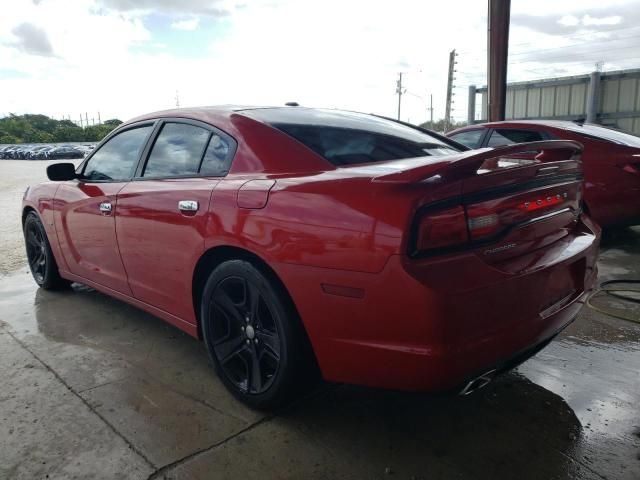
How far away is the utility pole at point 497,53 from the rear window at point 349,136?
6646 millimetres

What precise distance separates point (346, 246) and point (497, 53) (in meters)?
8.29

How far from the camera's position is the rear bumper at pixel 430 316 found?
1.81 meters

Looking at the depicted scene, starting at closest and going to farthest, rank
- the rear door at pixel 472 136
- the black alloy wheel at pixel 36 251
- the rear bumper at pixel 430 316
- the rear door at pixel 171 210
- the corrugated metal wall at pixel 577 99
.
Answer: the rear bumper at pixel 430 316, the rear door at pixel 171 210, the black alloy wheel at pixel 36 251, the rear door at pixel 472 136, the corrugated metal wall at pixel 577 99

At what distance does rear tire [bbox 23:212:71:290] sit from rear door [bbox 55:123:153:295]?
405 millimetres

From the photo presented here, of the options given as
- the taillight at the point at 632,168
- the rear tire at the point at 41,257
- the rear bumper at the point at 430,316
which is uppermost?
the taillight at the point at 632,168

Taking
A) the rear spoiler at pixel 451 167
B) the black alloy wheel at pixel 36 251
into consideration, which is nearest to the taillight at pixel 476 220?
the rear spoiler at pixel 451 167

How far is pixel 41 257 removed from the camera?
4598 mm

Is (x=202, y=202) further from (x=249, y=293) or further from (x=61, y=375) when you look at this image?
(x=61, y=375)

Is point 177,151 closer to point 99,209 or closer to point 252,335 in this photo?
point 99,209

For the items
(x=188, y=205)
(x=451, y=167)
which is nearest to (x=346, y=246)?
(x=451, y=167)

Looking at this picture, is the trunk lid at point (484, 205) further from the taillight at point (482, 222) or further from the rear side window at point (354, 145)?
the rear side window at point (354, 145)

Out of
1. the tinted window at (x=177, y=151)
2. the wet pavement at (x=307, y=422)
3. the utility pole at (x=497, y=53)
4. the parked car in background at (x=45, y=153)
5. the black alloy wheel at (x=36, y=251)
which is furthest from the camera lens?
the parked car in background at (x=45, y=153)

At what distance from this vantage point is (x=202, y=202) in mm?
2580

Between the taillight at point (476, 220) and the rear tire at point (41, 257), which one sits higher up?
the taillight at point (476, 220)
